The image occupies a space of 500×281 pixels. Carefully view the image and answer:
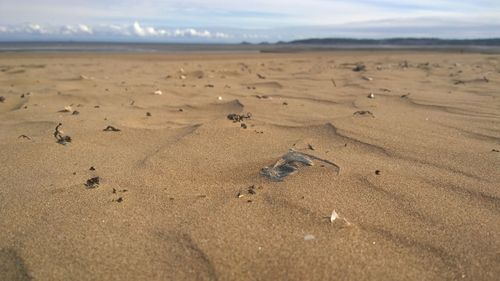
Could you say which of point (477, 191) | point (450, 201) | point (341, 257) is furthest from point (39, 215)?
point (477, 191)

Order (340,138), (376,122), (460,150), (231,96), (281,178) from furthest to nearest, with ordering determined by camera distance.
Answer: (231,96) < (376,122) < (340,138) < (460,150) < (281,178)

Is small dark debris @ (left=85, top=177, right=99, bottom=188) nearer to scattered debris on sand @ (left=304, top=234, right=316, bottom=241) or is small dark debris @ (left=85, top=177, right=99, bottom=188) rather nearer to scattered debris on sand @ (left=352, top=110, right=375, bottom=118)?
scattered debris on sand @ (left=304, top=234, right=316, bottom=241)

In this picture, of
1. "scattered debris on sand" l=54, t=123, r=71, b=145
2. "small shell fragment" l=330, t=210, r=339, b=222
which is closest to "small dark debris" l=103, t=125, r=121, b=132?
"scattered debris on sand" l=54, t=123, r=71, b=145

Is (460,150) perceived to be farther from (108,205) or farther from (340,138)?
(108,205)

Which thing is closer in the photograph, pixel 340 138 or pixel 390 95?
pixel 340 138

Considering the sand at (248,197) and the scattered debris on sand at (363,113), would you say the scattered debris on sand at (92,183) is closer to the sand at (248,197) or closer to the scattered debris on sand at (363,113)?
the sand at (248,197)

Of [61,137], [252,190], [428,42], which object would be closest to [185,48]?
[428,42]
